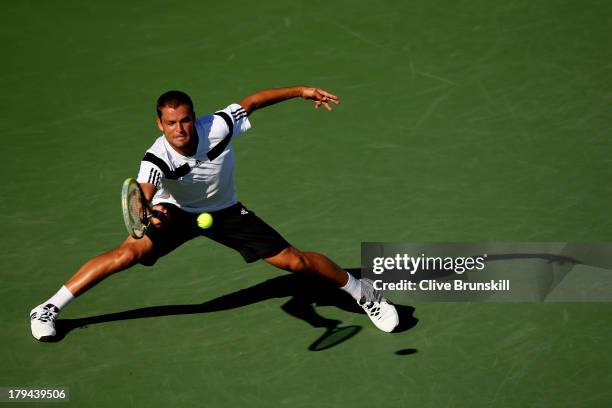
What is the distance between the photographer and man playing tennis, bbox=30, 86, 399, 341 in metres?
8.21

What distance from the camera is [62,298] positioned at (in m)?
8.64

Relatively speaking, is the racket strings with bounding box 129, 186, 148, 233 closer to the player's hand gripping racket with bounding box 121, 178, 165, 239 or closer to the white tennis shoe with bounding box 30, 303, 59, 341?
the player's hand gripping racket with bounding box 121, 178, 165, 239

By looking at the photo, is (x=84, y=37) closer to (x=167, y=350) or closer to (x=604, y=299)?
(x=167, y=350)

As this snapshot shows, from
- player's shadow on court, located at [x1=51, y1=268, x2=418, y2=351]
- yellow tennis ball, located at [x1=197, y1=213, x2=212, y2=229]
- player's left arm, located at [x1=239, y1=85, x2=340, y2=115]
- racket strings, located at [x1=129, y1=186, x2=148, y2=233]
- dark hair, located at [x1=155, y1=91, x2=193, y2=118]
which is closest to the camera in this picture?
racket strings, located at [x1=129, y1=186, x2=148, y2=233]

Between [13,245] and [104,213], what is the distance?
94 cm

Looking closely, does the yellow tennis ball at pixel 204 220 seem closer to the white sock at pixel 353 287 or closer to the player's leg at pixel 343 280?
the player's leg at pixel 343 280

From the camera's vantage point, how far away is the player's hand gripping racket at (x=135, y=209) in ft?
25.2

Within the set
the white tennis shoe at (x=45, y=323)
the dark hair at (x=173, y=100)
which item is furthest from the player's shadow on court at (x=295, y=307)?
the dark hair at (x=173, y=100)

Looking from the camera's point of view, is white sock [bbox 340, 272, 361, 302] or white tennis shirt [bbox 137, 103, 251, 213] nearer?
white tennis shirt [bbox 137, 103, 251, 213]

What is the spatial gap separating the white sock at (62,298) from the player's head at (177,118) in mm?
1541

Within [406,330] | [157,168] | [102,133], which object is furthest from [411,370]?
[102,133]

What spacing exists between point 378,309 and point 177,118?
2338 millimetres

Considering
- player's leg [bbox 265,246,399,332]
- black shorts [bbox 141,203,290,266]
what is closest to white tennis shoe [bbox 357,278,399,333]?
player's leg [bbox 265,246,399,332]

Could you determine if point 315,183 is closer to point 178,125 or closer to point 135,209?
point 178,125
